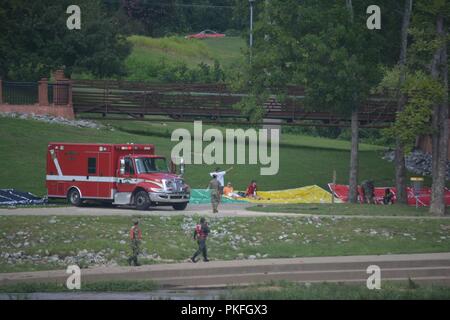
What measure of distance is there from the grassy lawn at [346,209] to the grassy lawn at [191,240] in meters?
2.38

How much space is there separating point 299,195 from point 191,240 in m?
14.5

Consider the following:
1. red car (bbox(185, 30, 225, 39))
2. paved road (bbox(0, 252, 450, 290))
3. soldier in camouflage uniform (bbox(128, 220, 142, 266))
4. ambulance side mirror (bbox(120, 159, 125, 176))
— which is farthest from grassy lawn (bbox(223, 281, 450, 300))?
red car (bbox(185, 30, 225, 39))

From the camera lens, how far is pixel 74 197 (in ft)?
125

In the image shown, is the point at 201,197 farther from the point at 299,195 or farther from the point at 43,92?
the point at 43,92

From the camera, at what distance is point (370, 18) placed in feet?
139

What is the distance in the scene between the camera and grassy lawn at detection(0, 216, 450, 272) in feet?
95.3

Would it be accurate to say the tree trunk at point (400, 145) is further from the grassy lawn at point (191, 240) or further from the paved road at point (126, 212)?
the grassy lawn at point (191, 240)

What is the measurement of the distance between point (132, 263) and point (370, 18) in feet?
63.2

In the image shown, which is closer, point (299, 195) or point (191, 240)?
point (191, 240)

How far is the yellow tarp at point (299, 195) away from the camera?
43844 mm

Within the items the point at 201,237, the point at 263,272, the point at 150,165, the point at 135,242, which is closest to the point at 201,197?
the point at 150,165

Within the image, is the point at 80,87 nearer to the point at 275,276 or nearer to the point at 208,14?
the point at 275,276
